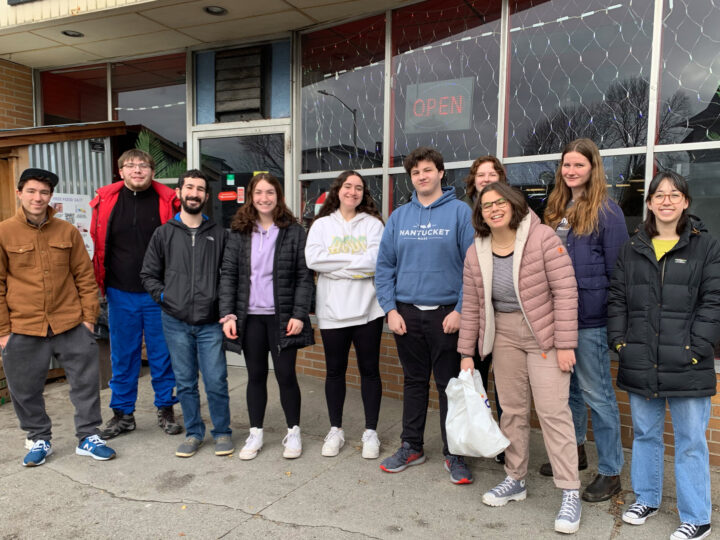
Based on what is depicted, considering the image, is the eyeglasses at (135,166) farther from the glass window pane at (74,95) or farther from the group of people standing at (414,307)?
the glass window pane at (74,95)

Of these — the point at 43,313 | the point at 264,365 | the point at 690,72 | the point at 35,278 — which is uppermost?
the point at 690,72

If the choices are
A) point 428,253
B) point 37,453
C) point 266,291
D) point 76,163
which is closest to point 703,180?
point 428,253

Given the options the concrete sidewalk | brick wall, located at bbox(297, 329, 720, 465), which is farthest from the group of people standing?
brick wall, located at bbox(297, 329, 720, 465)

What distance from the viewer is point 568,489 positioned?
116 inches

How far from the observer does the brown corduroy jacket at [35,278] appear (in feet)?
12.1

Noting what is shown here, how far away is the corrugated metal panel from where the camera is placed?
19.2 ft

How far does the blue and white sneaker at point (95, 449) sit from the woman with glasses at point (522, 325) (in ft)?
8.15

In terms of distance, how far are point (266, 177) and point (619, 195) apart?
255 cm

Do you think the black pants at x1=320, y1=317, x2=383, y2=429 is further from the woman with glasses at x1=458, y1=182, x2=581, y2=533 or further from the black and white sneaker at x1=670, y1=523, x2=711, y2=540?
the black and white sneaker at x1=670, y1=523, x2=711, y2=540

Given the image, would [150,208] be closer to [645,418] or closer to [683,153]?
[645,418]

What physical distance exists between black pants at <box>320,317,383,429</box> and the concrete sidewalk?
0.34 metres

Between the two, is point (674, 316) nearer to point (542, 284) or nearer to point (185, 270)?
→ point (542, 284)

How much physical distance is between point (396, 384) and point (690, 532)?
2615 mm

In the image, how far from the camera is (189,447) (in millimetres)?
3885
